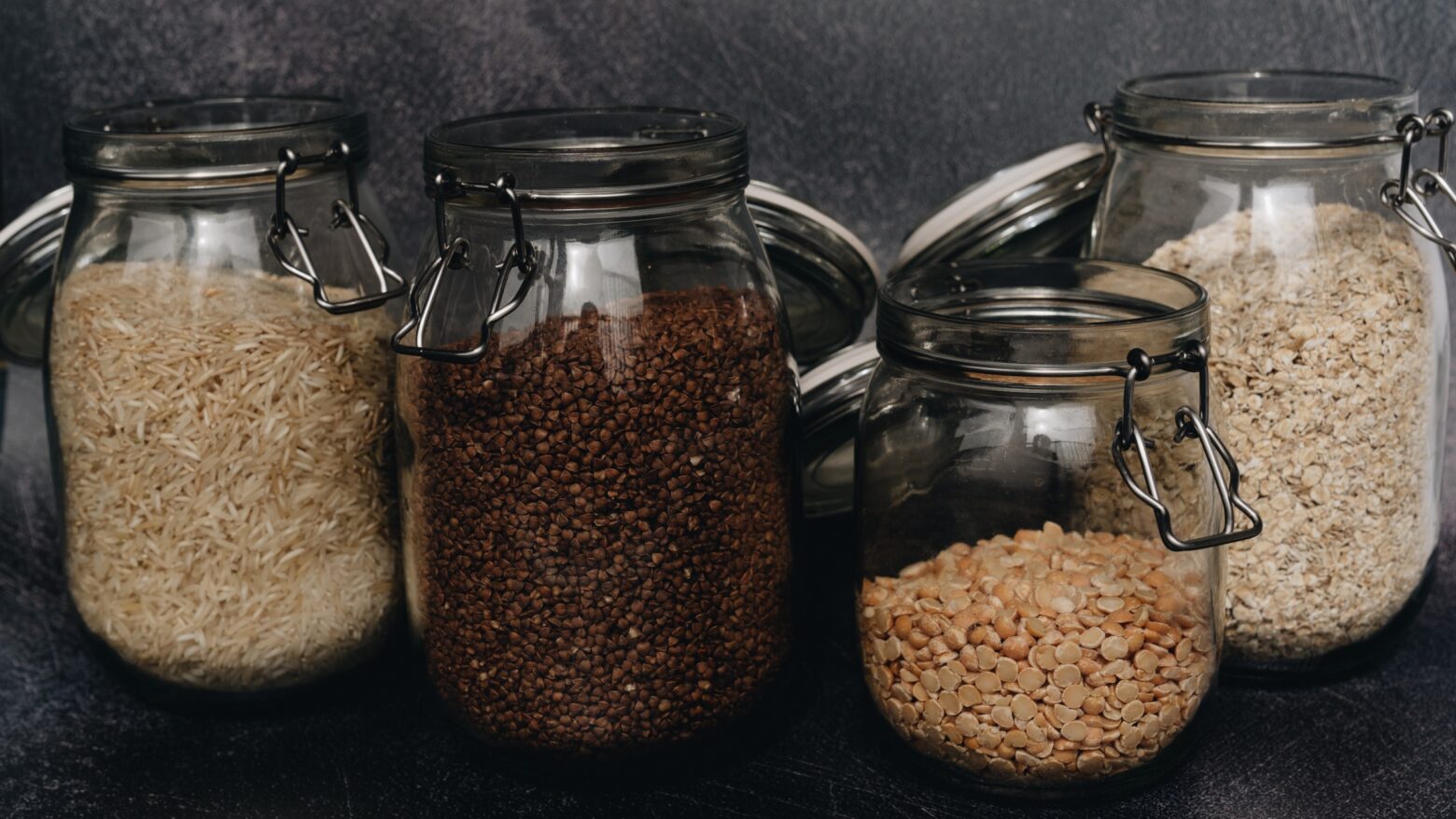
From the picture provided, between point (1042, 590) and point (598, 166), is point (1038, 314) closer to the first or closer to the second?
point (1042, 590)

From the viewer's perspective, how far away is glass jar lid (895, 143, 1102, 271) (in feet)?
3.20

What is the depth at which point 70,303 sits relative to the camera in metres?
0.87

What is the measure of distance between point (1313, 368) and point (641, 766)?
0.48 metres

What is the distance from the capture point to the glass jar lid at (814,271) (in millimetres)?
948

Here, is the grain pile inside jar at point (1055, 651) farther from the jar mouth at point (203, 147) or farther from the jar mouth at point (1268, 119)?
the jar mouth at point (203, 147)

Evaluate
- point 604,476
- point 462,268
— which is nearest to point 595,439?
point 604,476

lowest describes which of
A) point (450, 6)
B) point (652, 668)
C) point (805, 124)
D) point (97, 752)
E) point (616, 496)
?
point (97, 752)

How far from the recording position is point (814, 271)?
3.20 feet

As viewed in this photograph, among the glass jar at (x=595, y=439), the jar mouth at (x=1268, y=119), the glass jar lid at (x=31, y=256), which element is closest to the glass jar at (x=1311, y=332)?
the jar mouth at (x=1268, y=119)

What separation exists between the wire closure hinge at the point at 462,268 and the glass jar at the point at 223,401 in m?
0.06

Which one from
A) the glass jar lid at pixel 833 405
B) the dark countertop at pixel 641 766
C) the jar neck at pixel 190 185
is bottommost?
the dark countertop at pixel 641 766

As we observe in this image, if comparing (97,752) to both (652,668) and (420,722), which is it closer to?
(420,722)

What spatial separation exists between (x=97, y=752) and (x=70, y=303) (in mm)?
288

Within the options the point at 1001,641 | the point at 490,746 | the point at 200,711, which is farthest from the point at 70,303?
the point at 1001,641
